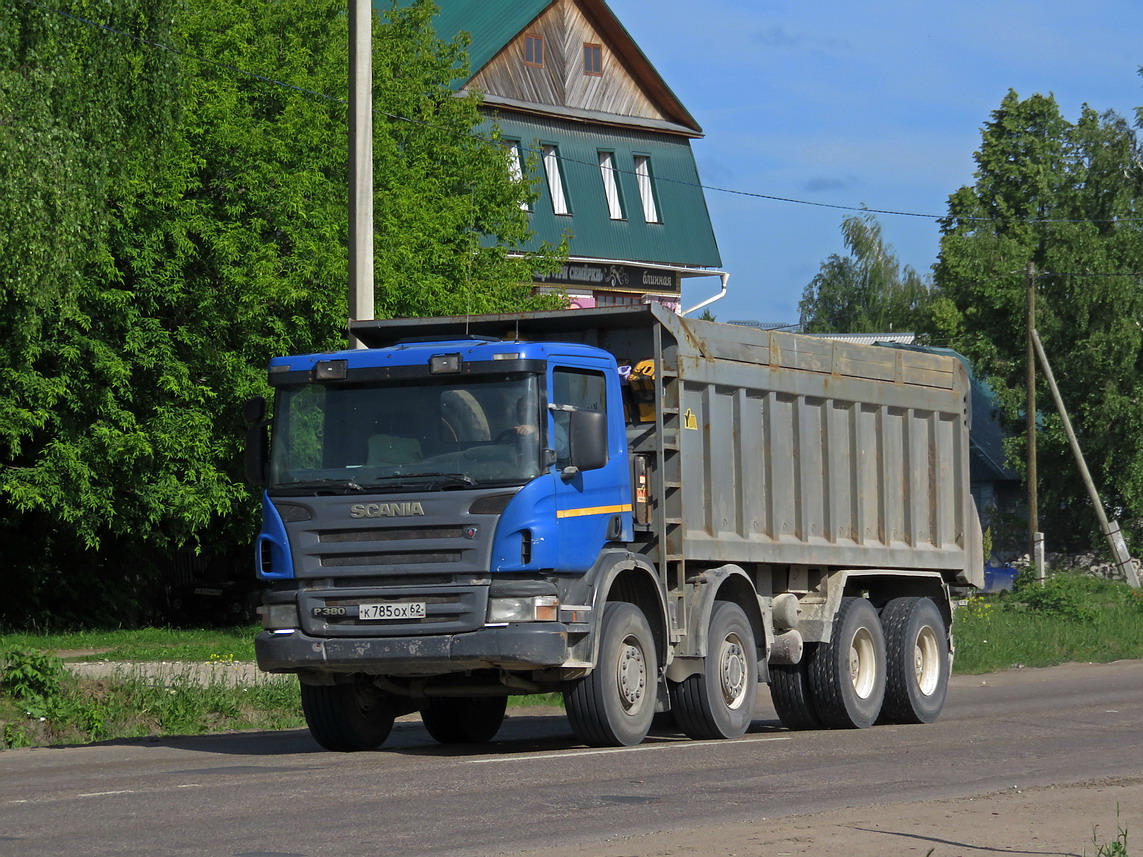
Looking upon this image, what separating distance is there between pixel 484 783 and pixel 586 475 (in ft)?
8.85

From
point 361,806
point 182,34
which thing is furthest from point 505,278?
point 361,806

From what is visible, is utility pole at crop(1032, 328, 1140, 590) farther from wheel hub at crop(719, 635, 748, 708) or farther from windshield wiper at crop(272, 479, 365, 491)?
windshield wiper at crop(272, 479, 365, 491)

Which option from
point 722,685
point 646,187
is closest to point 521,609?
point 722,685

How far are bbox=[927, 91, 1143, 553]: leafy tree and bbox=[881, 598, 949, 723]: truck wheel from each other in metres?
38.3

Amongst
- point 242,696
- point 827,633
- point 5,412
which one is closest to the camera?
point 827,633

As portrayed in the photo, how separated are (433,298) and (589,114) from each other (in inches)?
803

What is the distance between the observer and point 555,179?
45719mm

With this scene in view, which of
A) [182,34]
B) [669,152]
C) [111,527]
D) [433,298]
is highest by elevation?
[669,152]

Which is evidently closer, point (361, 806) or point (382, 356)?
point (361, 806)

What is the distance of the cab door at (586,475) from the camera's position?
12.5 metres

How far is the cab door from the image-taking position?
12.5m

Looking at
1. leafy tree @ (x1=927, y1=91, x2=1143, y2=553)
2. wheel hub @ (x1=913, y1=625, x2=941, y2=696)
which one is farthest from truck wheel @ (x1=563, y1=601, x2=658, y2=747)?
leafy tree @ (x1=927, y1=91, x2=1143, y2=553)

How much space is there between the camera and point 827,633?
50.9ft

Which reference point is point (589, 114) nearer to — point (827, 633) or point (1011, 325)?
point (1011, 325)
